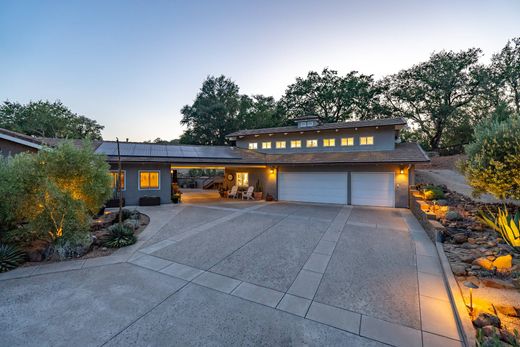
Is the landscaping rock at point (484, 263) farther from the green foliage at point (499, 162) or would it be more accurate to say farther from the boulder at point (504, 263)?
the green foliage at point (499, 162)

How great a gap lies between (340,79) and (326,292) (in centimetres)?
3057

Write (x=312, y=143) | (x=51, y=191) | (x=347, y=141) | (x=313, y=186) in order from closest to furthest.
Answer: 1. (x=51, y=191)
2. (x=313, y=186)
3. (x=347, y=141)
4. (x=312, y=143)

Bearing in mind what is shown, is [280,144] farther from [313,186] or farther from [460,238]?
[460,238]

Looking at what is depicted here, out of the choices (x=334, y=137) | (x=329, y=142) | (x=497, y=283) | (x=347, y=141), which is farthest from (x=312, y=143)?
(x=497, y=283)

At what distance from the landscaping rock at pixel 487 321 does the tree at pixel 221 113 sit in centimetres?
2783

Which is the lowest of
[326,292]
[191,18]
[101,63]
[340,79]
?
[326,292]

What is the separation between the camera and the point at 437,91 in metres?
24.9

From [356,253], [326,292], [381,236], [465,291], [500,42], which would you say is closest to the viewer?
[465,291]

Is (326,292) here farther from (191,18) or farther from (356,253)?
(191,18)

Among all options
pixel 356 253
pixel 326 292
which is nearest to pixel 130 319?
pixel 326 292

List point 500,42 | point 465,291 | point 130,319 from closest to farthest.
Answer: point 130,319 → point 465,291 → point 500,42

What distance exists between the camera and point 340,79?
2827 cm

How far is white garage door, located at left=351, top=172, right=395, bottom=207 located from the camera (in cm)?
1243

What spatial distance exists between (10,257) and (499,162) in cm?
1345
